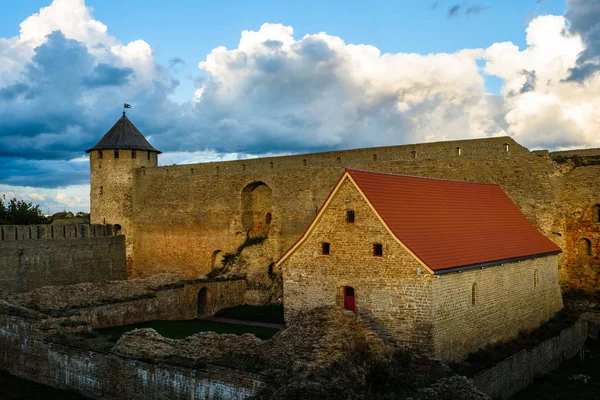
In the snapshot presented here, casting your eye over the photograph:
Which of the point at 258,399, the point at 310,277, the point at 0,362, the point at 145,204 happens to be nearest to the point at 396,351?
the point at 310,277

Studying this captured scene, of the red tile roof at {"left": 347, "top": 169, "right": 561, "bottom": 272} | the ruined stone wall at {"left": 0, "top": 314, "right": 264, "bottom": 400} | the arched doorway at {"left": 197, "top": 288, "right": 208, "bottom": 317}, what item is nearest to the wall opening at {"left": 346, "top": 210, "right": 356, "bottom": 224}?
the red tile roof at {"left": 347, "top": 169, "right": 561, "bottom": 272}

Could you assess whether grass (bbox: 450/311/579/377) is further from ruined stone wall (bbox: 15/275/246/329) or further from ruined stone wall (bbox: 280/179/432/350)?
ruined stone wall (bbox: 15/275/246/329)

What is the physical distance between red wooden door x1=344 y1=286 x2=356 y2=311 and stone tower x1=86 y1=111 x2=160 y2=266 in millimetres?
21911

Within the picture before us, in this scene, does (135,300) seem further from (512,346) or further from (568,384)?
(568,384)

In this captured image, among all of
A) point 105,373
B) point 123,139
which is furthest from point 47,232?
point 105,373

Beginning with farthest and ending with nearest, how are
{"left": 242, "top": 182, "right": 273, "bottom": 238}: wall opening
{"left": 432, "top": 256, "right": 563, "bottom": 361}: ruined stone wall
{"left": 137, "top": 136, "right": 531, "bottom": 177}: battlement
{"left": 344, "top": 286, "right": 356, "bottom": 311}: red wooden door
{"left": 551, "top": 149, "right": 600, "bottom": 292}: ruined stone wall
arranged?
{"left": 242, "top": 182, "right": 273, "bottom": 238}: wall opening
{"left": 137, "top": 136, "right": 531, "bottom": 177}: battlement
{"left": 551, "top": 149, "right": 600, "bottom": 292}: ruined stone wall
{"left": 344, "top": 286, "right": 356, "bottom": 311}: red wooden door
{"left": 432, "top": 256, "right": 563, "bottom": 361}: ruined stone wall

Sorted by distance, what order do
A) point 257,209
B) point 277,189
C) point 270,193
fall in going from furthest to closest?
point 257,209 < point 270,193 < point 277,189

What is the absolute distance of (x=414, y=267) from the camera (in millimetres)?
14625

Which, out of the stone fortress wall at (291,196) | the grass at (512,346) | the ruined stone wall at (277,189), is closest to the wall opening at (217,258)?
the stone fortress wall at (291,196)

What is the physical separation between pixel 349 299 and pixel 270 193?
50.3ft

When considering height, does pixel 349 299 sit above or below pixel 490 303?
above

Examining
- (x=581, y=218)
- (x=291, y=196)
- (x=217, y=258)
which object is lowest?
(x=217, y=258)

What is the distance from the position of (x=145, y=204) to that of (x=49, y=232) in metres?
6.87

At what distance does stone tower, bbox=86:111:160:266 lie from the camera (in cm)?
3450
